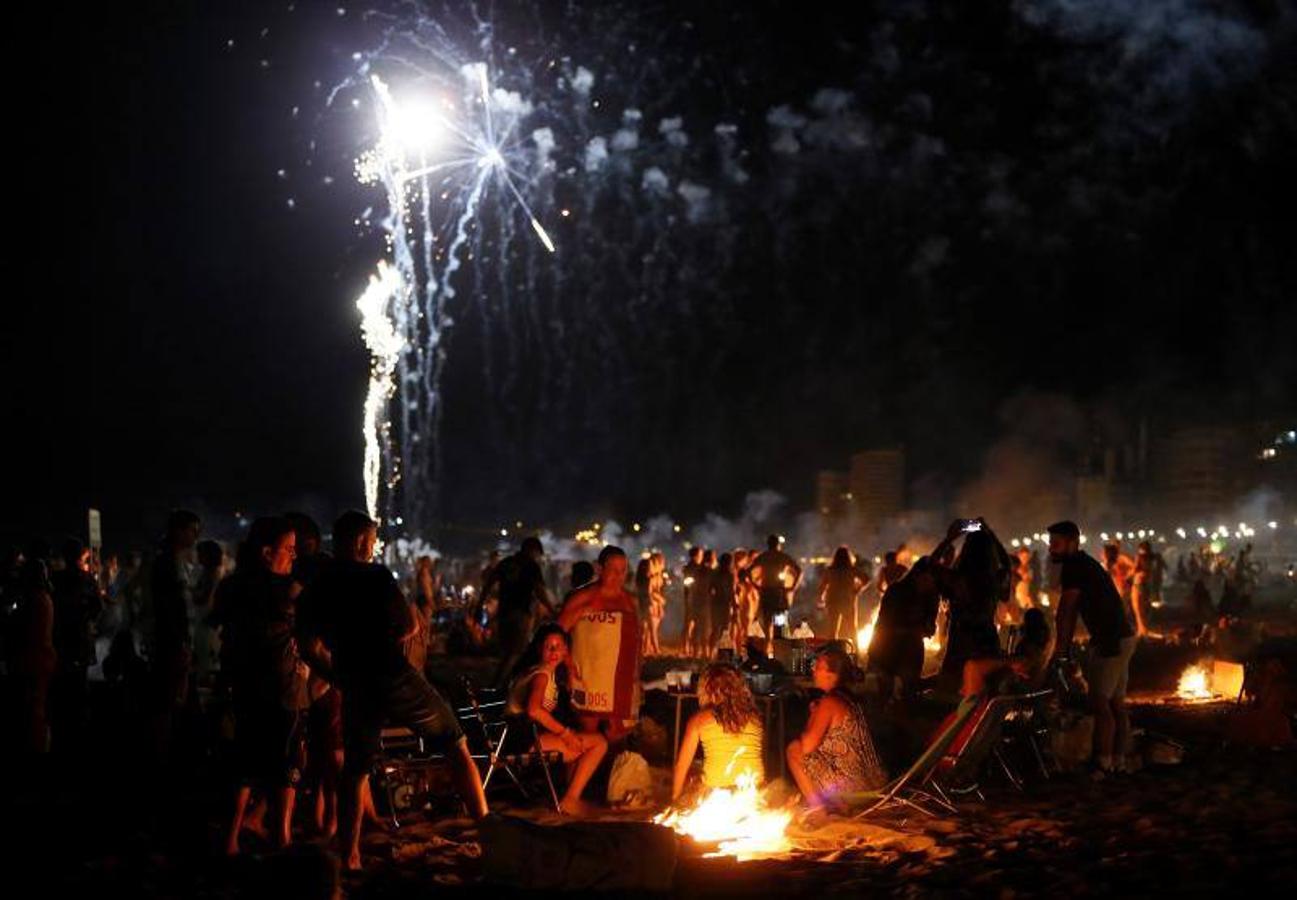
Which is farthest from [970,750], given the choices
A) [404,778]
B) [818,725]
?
[404,778]

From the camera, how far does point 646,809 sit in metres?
7.20

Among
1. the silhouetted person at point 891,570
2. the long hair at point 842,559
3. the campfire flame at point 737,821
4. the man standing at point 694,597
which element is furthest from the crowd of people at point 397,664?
the man standing at point 694,597

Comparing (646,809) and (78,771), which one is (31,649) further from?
(646,809)

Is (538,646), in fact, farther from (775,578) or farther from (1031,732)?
(775,578)

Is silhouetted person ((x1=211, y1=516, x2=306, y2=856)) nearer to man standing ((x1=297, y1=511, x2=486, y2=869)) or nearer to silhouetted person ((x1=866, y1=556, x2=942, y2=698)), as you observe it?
man standing ((x1=297, y1=511, x2=486, y2=869))

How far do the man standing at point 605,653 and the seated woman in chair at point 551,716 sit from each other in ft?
0.34

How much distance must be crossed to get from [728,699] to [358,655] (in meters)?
2.51

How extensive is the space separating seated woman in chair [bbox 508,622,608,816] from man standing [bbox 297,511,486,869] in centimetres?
164

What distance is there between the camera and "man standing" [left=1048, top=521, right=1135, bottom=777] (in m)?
7.95

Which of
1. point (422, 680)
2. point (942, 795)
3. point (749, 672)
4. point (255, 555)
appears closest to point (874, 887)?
point (942, 795)

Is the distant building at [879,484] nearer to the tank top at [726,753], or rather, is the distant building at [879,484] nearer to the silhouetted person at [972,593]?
the silhouetted person at [972,593]

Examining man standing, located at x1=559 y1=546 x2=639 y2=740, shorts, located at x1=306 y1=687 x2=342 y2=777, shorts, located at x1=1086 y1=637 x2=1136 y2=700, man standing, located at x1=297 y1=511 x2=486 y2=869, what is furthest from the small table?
man standing, located at x1=297 y1=511 x2=486 y2=869

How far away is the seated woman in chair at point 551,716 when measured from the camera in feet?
23.7

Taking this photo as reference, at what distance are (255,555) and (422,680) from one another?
3.98 ft
